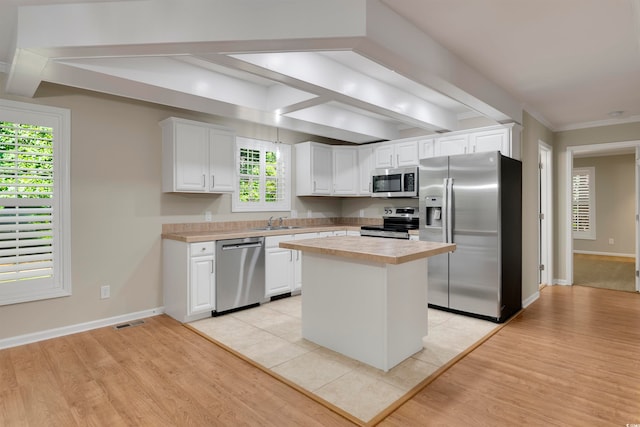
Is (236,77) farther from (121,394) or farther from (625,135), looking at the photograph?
(625,135)

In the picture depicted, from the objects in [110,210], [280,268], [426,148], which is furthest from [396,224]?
[110,210]

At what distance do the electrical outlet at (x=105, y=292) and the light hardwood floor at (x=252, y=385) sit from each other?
0.34 meters

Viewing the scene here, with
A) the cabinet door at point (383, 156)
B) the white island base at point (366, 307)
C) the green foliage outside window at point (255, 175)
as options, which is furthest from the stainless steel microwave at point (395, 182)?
the white island base at point (366, 307)

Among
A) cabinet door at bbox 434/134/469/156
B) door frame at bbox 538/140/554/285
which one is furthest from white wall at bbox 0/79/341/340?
door frame at bbox 538/140/554/285

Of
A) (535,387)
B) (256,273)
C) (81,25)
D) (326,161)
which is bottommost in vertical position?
(535,387)

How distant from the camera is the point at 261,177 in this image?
17.0ft

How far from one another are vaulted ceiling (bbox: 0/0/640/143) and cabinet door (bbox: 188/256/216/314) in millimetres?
1657

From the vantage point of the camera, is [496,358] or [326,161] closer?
[496,358]

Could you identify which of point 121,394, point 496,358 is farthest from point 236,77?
point 496,358

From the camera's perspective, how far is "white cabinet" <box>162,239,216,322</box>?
3734 millimetres

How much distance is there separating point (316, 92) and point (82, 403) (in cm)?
292

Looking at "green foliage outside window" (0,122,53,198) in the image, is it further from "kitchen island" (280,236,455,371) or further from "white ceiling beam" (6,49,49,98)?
"kitchen island" (280,236,455,371)

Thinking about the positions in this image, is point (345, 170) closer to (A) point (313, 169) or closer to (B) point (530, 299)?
(A) point (313, 169)

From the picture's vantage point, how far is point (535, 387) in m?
2.45
